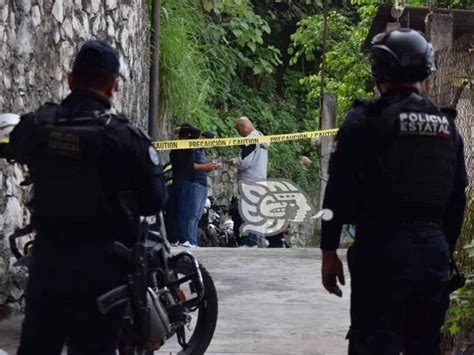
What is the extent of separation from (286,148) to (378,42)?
21.3 m

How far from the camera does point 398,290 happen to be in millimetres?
4605

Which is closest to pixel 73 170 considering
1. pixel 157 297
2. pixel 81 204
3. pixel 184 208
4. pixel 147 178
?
pixel 81 204

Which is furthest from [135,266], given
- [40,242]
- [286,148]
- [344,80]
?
[286,148]

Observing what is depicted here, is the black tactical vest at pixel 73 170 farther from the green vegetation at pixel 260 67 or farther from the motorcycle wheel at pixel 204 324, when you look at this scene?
the green vegetation at pixel 260 67

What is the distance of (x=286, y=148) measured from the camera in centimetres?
2611

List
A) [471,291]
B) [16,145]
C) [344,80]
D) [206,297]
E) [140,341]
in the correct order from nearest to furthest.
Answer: [16,145] < [140,341] < [471,291] < [206,297] < [344,80]

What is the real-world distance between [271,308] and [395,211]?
4.58m

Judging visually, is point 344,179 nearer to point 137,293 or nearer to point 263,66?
point 137,293

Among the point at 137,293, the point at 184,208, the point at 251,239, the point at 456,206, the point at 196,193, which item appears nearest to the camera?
the point at 137,293

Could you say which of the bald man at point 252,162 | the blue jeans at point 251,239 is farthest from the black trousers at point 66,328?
the blue jeans at point 251,239

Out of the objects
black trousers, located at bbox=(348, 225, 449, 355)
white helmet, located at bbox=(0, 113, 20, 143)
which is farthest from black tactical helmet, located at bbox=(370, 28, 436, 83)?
white helmet, located at bbox=(0, 113, 20, 143)

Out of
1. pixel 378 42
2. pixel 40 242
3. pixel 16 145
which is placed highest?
pixel 378 42

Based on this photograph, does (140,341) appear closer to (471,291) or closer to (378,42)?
(378,42)

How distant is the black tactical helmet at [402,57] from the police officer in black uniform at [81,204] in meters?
0.95
